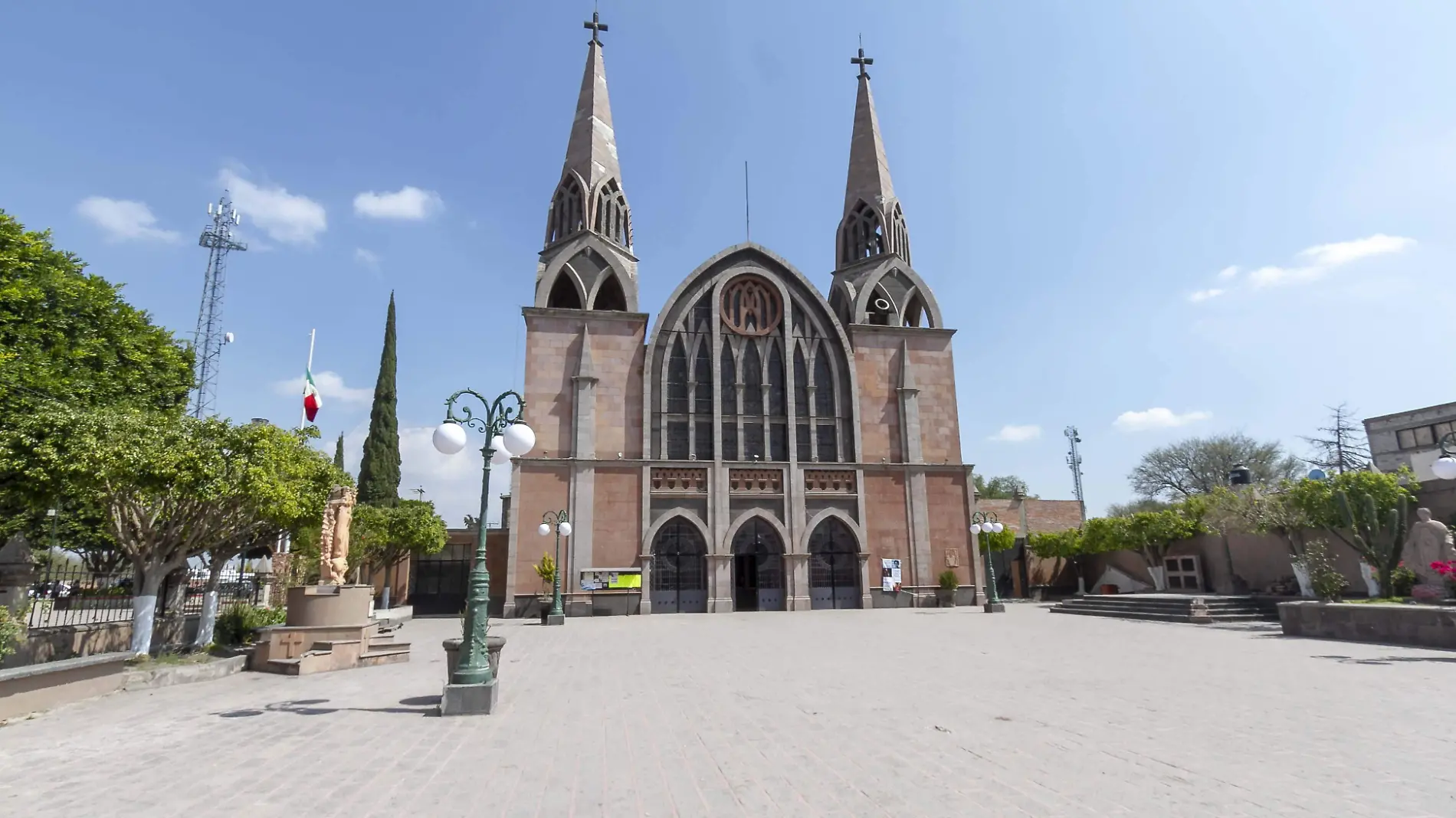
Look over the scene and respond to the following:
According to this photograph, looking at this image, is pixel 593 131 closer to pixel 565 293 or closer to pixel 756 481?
pixel 565 293

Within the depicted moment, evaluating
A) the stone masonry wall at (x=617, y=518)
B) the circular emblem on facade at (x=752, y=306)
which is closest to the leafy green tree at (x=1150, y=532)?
the circular emblem on facade at (x=752, y=306)

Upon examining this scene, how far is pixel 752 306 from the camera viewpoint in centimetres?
3080

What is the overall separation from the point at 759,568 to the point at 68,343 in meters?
22.8

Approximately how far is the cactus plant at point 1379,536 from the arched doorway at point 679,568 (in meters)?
19.8

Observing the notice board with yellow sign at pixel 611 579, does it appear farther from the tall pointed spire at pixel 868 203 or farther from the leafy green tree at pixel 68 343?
the tall pointed spire at pixel 868 203

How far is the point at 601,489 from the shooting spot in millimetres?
27000

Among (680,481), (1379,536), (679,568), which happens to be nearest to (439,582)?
(679,568)

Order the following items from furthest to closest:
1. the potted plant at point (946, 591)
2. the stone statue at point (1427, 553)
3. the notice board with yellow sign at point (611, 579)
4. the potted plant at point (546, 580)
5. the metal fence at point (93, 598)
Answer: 1. the potted plant at point (946, 591)
2. the notice board with yellow sign at point (611, 579)
3. the potted plant at point (546, 580)
4. the stone statue at point (1427, 553)
5. the metal fence at point (93, 598)

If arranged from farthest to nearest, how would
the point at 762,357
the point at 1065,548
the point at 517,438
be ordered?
the point at 1065,548
the point at 762,357
the point at 517,438

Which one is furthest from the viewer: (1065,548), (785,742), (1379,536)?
(1065,548)

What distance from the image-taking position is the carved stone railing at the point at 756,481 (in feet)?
92.6

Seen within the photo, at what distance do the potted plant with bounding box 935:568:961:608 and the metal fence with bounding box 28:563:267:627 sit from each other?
939 inches

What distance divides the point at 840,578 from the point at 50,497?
2392cm

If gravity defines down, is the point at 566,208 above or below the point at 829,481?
above
